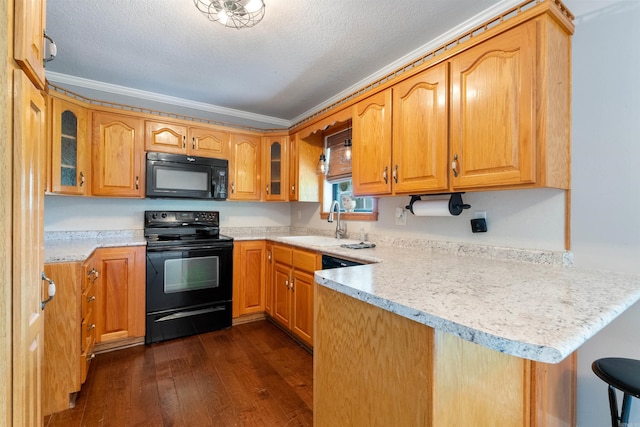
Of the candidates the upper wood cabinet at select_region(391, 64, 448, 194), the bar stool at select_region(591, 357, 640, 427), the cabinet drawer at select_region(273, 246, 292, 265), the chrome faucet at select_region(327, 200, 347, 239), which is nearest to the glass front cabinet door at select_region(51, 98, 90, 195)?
the cabinet drawer at select_region(273, 246, 292, 265)

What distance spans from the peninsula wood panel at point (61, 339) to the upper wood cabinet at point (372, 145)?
79.6 inches

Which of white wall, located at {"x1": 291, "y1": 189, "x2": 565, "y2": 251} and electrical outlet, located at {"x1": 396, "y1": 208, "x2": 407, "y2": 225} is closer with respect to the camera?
white wall, located at {"x1": 291, "y1": 189, "x2": 565, "y2": 251}

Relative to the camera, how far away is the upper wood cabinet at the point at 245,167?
327 centimetres

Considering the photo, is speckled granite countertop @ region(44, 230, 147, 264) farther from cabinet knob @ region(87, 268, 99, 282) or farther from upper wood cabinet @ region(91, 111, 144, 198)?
upper wood cabinet @ region(91, 111, 144, 198)

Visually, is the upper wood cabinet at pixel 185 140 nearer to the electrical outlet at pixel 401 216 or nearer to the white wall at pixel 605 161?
the electrical outlet at pixel 401 216

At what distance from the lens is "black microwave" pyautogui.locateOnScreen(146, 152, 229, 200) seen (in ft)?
9.19

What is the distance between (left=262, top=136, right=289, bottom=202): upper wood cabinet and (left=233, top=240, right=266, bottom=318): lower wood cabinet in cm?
64

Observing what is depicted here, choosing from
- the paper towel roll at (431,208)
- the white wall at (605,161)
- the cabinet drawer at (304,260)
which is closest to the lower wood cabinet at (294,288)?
the cabinet drawer at (304,260)

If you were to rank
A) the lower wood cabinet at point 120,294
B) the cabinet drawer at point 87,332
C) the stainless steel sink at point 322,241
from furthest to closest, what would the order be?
the stainless steel sink at point 322,241 < the lower wood cabinet at point 120,294 < the cabinet drawer at point 87,332

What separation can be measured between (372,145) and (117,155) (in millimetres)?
2322

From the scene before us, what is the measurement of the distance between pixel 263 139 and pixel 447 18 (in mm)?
2208

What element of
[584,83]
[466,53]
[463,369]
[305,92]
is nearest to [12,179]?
[463,369]

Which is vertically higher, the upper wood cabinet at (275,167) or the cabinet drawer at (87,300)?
the upper wood cabinet at (275,167)

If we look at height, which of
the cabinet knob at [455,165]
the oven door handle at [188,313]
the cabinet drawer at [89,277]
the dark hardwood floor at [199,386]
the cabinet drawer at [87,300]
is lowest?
the dark hardwood floor at [199,386]
